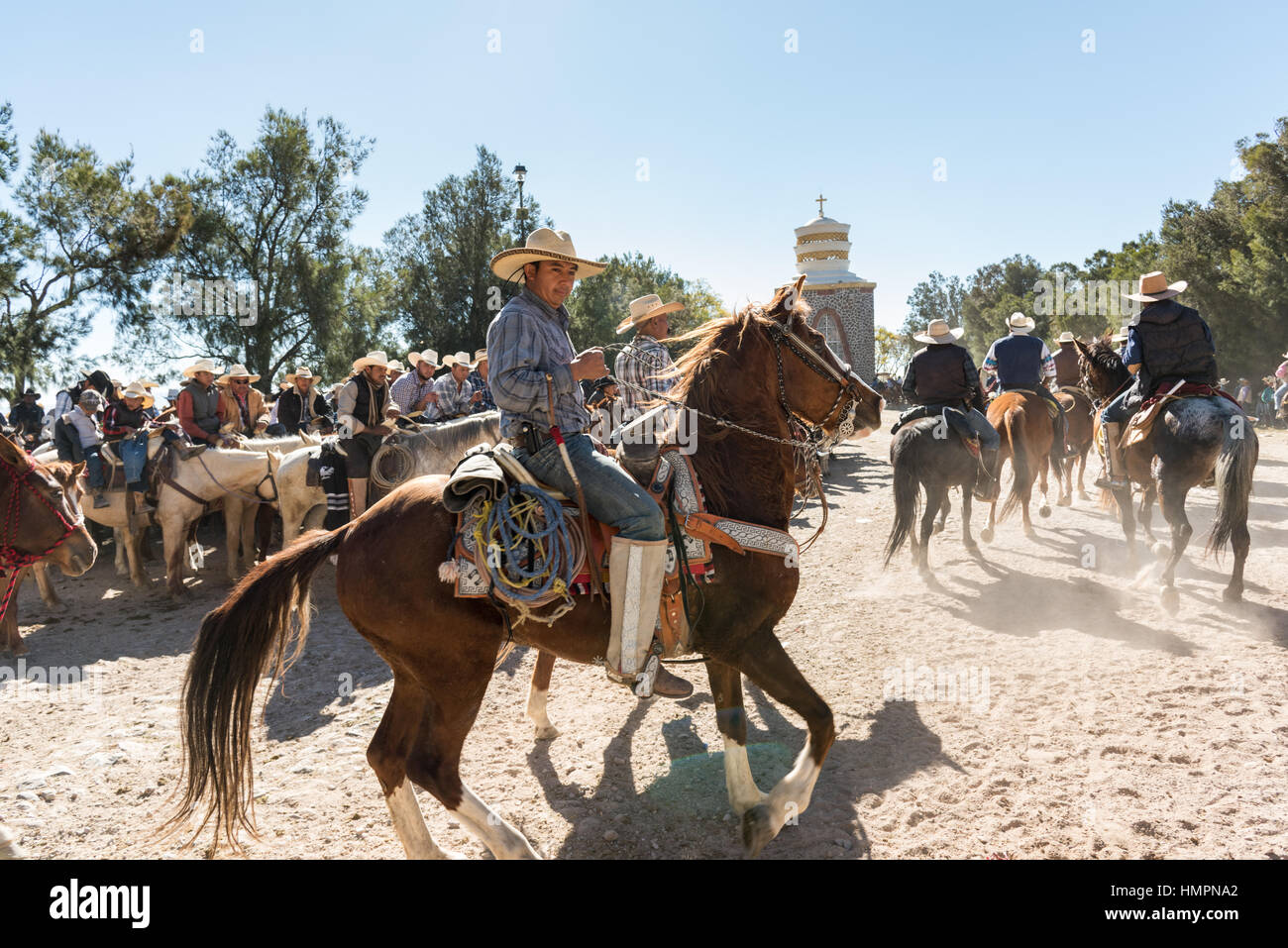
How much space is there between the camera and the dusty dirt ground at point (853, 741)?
391 cm

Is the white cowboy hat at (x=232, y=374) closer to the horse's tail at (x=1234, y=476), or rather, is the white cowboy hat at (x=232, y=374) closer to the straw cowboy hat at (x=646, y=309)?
the straw cowboy hat at (x=646, y=309)

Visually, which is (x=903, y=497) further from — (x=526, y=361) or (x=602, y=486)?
(x=526, y=361)

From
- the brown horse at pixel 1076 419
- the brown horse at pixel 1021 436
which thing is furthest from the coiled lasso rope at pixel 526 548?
the brown horse at pixel 1076 419

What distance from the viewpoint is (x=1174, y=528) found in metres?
7.39

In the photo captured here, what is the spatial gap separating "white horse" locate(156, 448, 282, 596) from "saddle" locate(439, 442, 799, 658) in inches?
312

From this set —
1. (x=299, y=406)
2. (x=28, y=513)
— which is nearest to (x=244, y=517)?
(x=299, y=406)

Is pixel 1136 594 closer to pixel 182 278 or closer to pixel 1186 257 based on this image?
pixel 182 278

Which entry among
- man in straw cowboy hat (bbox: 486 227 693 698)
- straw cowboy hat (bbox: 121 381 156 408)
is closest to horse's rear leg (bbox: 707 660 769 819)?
man in straw cowboy hat (bbox: 486 227 693 698)

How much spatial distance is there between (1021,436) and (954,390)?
167 centimetres

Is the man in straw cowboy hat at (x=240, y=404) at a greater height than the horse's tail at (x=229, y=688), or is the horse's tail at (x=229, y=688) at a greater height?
the man in straw cowboy hat at (x=240, y=404)

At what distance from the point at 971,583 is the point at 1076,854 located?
5.27 meters

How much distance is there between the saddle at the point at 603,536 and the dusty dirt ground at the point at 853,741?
0.27m

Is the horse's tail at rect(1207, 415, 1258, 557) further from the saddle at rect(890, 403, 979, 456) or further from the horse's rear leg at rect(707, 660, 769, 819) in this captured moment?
the horse's rear leg at rect(707, 660, 769, 819)
